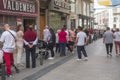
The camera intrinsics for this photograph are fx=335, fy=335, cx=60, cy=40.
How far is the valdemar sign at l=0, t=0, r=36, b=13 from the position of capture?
18.2 m

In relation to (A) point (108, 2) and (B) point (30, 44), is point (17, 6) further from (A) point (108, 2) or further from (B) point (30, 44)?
(A) point (108, 2)

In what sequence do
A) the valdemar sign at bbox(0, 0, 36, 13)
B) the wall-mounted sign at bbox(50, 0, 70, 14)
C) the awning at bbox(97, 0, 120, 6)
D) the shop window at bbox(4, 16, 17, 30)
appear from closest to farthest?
the valdemar sign at bbox(0, 0, 36, 13) → the shop window at bbox(4, 16, 17, 30) → the wall-mounted sign at bbox(50, 0, 70, 14) → the awning at bbox(97, 0, 120, 6)

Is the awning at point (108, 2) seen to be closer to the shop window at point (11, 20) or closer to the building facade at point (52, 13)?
the building facade at point (52, 13)

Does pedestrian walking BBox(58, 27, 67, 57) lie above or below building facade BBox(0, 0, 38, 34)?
below

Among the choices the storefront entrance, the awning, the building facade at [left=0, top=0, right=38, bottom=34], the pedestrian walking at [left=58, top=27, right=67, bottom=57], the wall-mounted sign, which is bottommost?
the pedestrian walking at [left=58, top=27, right=67, bottom=57]

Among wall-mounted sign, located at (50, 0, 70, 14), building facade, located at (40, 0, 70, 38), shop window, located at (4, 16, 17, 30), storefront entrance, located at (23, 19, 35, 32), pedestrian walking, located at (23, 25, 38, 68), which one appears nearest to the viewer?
pedestrian walking, located at (23, 25, 38, 68)

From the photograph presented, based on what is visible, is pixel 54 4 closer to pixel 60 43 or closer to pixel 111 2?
pixel 60 43

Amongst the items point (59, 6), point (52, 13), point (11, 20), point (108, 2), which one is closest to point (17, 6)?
point (11, 20)

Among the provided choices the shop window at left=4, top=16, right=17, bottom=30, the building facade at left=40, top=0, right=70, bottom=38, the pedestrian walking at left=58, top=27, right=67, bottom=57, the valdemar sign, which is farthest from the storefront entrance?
the pedestrian walking at left=58, top=27, right=67, bottom=57

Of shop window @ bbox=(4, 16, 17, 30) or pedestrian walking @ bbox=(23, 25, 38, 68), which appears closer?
pedestrian walking @ bbox=(23, 25, 38, 68)

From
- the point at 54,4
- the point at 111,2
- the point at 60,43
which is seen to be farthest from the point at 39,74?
the point at 111,2

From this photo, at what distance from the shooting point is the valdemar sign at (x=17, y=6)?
59.8ft

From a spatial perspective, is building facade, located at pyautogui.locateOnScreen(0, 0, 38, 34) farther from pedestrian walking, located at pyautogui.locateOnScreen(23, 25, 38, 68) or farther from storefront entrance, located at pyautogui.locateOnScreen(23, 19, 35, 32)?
pedestrian walking, located at pyautogui.locateOnScreen(23, 25, 38, 68)

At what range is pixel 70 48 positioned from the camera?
70.8ft
